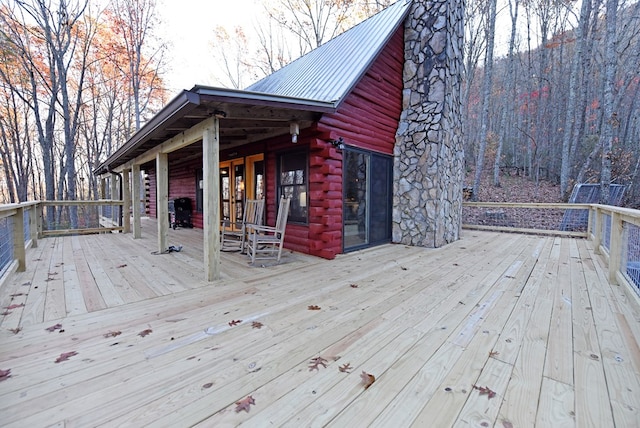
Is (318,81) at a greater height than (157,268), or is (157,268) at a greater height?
(318,81)

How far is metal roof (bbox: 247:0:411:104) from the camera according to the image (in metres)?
4.83

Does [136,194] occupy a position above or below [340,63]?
below

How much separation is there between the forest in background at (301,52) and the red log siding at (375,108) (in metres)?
5.40

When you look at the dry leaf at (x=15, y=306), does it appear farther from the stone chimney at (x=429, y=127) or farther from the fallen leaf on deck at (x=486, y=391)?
the stone chimney at (x=429, y=127)

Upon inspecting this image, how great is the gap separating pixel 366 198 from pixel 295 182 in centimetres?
143

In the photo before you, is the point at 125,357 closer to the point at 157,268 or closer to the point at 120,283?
the point at 120,283

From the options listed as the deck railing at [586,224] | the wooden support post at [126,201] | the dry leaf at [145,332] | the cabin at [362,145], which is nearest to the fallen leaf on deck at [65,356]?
the dry leaf at [145,332]

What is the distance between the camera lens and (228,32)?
599 inches

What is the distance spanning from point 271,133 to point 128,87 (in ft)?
41.0

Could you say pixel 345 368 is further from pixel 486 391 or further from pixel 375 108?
pixel 375 108

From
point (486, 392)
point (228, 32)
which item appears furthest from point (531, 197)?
point (228, 32)

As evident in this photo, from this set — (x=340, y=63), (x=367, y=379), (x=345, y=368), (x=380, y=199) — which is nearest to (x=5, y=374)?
(x=345, y=368)

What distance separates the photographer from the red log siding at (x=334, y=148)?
15.3 feet

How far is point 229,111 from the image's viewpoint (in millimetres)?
3416
